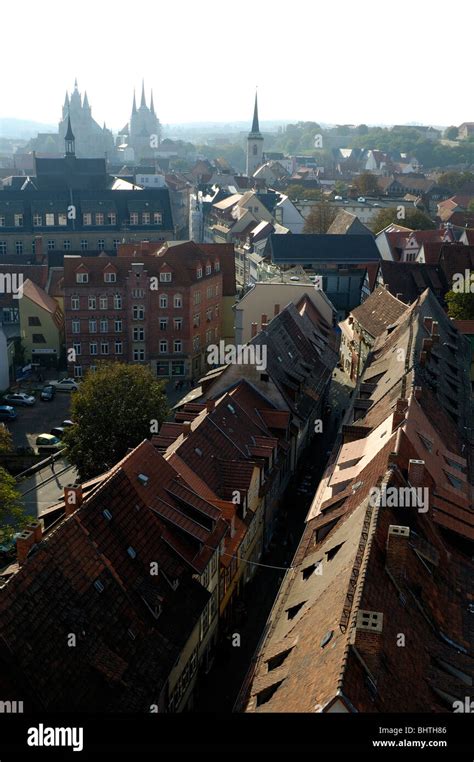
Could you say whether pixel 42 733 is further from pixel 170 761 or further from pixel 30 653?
pixel 30 653

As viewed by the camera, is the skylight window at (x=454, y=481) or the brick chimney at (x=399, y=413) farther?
the skylight window at (x=454, y=481)

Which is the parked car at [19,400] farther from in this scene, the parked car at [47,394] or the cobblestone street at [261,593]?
the cobblestone street at [261,593]

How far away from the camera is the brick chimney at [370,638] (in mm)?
19031

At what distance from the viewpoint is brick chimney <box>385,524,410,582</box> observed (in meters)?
22.9

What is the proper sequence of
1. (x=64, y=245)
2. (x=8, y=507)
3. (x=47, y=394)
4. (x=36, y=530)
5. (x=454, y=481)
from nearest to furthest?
(x=36, y=530), (x=454, y=481), (x=8, y=507), (x=47, y=394), (x=64, y=245)

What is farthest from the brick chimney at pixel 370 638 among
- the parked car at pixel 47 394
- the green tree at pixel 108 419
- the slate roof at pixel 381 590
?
the parked car at pixel 47 394

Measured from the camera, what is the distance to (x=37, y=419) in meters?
58.7

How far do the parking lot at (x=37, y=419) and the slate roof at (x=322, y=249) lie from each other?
33358 mm

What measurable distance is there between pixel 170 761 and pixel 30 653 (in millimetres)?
12063

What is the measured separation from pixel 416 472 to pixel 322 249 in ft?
199

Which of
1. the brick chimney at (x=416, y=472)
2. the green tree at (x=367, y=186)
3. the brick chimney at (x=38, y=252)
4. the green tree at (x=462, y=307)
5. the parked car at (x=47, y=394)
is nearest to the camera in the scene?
the brick chimney at (x=416, y=472)

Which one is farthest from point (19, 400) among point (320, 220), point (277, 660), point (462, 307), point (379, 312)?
point (320, 220)

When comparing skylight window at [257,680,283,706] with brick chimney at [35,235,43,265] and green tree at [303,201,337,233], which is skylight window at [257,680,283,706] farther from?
green tree at [303,201,337,233]

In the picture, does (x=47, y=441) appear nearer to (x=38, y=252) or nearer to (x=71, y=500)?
(x=71, y=500)
